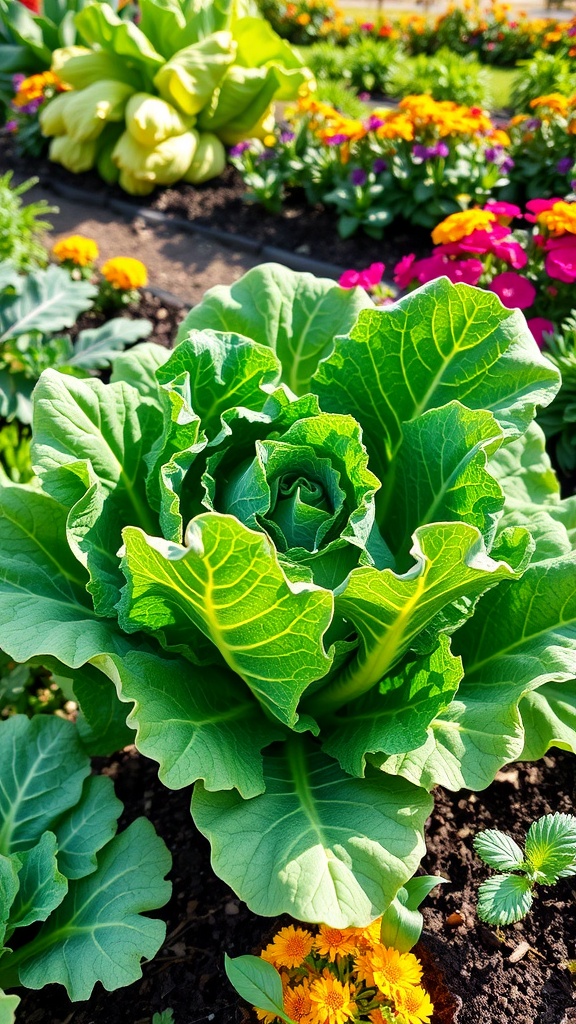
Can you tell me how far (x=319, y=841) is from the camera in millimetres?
1462

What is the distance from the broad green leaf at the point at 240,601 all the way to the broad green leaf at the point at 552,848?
0.59 meters

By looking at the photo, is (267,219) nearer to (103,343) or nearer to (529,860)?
(103,343)

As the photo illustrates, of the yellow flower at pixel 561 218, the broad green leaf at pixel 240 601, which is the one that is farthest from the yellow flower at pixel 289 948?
the yellow flower at pixel 561 218

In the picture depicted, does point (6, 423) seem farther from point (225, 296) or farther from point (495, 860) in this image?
point (495, 860)

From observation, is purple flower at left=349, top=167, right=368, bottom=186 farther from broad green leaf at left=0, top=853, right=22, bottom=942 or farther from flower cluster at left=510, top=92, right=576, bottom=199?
broad green leaf at left=0, top=853, right=22, bottom=942

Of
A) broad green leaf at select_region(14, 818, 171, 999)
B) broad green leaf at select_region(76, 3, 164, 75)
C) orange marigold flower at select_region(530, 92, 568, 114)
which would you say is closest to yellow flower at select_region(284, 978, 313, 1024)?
broad green leaf at select_region(14, 818, 171, 999)

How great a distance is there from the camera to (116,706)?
188 centimetres

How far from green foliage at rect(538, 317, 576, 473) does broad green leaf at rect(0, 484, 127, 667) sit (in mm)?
2033

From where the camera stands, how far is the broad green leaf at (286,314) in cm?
214

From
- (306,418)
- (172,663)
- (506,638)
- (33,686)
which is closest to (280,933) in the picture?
(172,663)

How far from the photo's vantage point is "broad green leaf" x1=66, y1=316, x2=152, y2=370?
11.4 feet

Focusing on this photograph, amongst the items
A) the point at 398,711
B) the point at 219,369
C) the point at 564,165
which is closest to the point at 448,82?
the point at 564,165

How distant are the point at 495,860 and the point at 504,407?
1.01 metres

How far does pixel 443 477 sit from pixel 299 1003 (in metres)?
1.13
